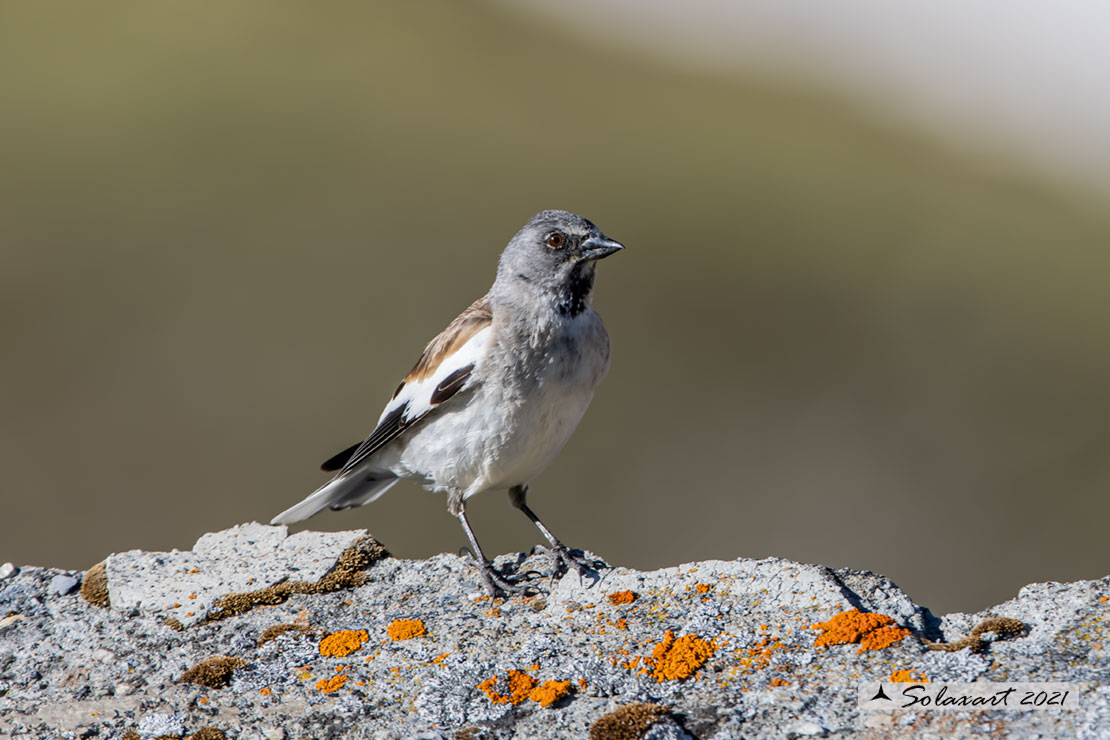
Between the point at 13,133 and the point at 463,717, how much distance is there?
25.2m

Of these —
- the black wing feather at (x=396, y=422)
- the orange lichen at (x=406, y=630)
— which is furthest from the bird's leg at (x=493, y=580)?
the black wing feather at (x=396, y=422)

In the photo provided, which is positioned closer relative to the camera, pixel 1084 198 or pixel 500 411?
pixel 500 411

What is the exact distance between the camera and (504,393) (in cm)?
545

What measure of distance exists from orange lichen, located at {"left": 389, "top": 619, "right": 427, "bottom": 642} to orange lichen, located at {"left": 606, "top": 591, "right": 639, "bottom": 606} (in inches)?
32.2

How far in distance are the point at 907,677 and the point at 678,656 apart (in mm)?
837

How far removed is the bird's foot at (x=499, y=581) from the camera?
4.78 metres

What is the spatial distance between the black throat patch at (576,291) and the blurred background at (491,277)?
9.60 meters

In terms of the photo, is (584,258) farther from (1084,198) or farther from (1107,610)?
(1084,198)

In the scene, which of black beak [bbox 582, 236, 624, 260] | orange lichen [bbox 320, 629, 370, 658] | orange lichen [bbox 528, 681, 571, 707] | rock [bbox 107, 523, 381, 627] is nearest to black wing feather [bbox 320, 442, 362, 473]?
rock [bbox 107, 523, 381, 627]

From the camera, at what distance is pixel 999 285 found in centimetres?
2233

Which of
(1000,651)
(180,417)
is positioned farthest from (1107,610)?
(180,417)

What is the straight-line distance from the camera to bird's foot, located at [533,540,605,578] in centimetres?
481

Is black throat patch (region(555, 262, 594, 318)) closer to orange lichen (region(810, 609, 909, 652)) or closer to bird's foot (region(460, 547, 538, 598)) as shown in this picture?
bird's foot (region(460, 547, 538, 598))

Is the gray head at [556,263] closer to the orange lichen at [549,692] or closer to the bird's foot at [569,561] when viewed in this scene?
the bird's foot at [569,561]
